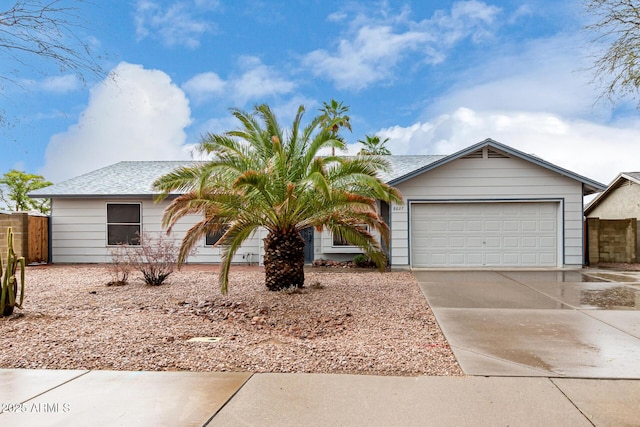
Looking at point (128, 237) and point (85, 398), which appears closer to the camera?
point (85, 398)

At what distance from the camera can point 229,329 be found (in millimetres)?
6562

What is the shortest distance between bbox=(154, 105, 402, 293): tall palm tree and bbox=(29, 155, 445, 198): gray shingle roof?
224 inches

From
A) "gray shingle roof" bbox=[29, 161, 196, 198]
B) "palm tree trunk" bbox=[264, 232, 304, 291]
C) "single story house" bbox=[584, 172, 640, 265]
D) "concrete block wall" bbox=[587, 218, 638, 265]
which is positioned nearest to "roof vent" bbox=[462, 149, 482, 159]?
"single story house" bbox=[584, 172, 640, 265]

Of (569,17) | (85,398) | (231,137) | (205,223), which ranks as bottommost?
(85,398)

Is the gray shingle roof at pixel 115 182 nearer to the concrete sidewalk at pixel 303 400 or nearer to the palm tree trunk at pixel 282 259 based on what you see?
the palm tree trunk at pixel 282 259

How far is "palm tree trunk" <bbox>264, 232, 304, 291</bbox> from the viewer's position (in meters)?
9.32

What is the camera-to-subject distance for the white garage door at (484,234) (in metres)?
14.5

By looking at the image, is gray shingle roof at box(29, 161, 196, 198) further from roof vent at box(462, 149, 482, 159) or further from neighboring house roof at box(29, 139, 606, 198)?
roof vent at box(462, 149, 482, 159)

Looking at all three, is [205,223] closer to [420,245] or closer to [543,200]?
[420,245]

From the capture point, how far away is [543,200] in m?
14.3

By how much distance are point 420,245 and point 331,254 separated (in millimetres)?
3261

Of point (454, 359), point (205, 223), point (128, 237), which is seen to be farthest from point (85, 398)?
point (128, 237)

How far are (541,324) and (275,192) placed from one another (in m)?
5.28

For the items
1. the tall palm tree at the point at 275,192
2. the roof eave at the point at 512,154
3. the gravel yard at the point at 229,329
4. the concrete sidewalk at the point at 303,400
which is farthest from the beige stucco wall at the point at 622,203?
the concrete sidewalk at the point at 303,400
